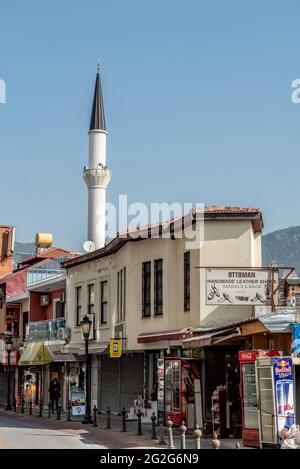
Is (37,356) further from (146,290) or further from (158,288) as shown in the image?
(158,288)

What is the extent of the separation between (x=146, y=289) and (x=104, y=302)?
532 cm

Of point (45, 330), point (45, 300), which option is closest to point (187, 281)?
point (45, 330)

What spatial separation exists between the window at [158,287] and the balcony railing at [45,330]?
11916 mm

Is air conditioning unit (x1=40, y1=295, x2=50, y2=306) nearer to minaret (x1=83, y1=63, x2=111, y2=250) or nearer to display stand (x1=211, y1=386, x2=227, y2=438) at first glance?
minaret (x1=83, y1=63, x2=111, y2=250)

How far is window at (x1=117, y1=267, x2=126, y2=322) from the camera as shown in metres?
38.2

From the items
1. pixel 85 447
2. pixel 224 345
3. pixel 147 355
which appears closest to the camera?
pixel 85 447

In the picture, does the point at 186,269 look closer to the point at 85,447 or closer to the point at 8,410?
the point at 85,447

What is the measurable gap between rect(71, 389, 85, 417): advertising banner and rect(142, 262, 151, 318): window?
4.38 metres

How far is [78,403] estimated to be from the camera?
123 ft

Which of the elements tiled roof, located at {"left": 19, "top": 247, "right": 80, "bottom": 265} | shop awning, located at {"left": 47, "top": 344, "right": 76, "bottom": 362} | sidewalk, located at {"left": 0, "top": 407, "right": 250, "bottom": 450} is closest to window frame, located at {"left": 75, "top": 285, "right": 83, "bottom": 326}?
shop awning, located at {"left": 47, "top": 344, "right": 76, "bottom": 362}

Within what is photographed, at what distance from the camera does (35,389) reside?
5447cm

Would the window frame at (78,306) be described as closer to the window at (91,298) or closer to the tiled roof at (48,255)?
the window at (91,298)

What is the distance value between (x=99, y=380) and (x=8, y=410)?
712 centimetres
